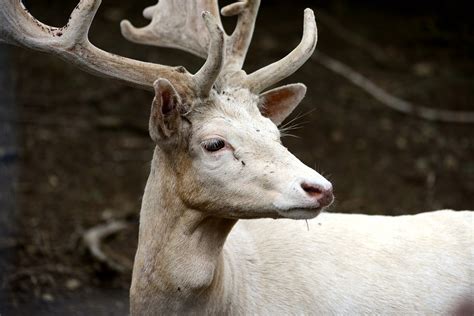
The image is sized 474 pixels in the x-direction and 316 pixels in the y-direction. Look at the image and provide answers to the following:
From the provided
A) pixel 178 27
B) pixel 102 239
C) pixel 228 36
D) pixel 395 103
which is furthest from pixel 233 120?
pixel 395 103

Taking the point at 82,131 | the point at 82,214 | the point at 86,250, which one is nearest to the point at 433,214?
the point at 86,250

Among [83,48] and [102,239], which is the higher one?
[83,48]

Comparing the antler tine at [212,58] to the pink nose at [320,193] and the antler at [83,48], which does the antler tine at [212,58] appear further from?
the pink nose at [320,193]

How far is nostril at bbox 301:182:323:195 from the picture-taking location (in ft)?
12.7

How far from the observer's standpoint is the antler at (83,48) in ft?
14.0

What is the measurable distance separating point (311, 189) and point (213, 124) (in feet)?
1.95

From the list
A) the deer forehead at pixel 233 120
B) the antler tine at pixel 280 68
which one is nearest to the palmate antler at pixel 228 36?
the antler tine at pixel 280 68

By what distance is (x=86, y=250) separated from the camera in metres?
6.88

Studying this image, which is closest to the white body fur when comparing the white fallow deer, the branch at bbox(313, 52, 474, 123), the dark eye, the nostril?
the white fallow deer

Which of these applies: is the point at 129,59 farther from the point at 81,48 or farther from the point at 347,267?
the point at 347,267

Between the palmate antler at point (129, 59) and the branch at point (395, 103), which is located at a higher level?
the palmate antler at point (129, 59)

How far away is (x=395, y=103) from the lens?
32.9 feet

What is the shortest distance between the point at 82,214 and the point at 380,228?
131 inches

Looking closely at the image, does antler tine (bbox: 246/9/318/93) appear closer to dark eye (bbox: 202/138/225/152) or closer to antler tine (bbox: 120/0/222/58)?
dark eye (bbox: 202/138/225/152)
